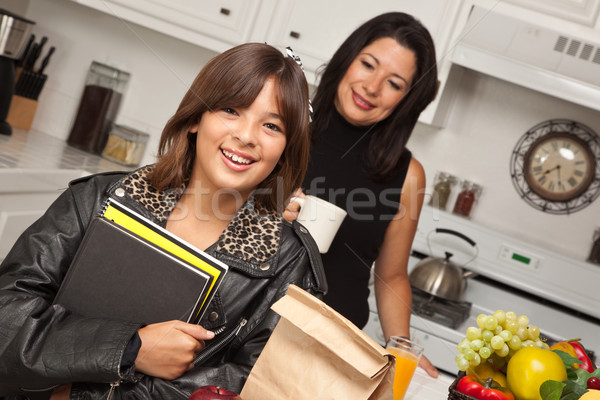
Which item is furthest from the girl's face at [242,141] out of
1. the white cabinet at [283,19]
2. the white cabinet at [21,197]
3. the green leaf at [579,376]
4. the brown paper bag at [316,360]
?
the white cabinet at [283,19]

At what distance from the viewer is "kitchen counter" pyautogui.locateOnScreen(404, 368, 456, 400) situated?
1181 mm

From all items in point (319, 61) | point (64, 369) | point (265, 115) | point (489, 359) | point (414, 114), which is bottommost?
point (64, 369)

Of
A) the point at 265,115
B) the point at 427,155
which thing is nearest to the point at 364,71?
the point at 265,115

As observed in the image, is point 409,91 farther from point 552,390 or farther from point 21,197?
point 21,197

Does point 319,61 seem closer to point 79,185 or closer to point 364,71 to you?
point 364,71

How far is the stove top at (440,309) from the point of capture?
96.3 inches

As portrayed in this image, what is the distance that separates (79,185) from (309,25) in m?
1.83

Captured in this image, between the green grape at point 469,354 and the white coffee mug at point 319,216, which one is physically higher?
the white coffee mug at point 319,216

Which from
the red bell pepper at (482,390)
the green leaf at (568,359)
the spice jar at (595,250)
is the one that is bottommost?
the red bell pepper at (482,390)

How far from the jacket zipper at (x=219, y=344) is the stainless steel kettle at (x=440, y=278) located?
1.63 meters

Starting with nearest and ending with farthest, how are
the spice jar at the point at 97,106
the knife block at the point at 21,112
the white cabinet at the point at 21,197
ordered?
1. the white cabinet at the point at 21,197
2. the knife block at the point at 21,112
3. the spice jar at the point at 97,106

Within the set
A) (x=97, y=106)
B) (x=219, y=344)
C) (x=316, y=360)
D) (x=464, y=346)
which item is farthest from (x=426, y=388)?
(x=97, y=106)

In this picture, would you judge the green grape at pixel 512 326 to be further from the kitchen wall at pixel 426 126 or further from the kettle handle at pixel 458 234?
the kitchen wall at pixel 426 126

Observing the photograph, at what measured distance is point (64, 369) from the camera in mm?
793
